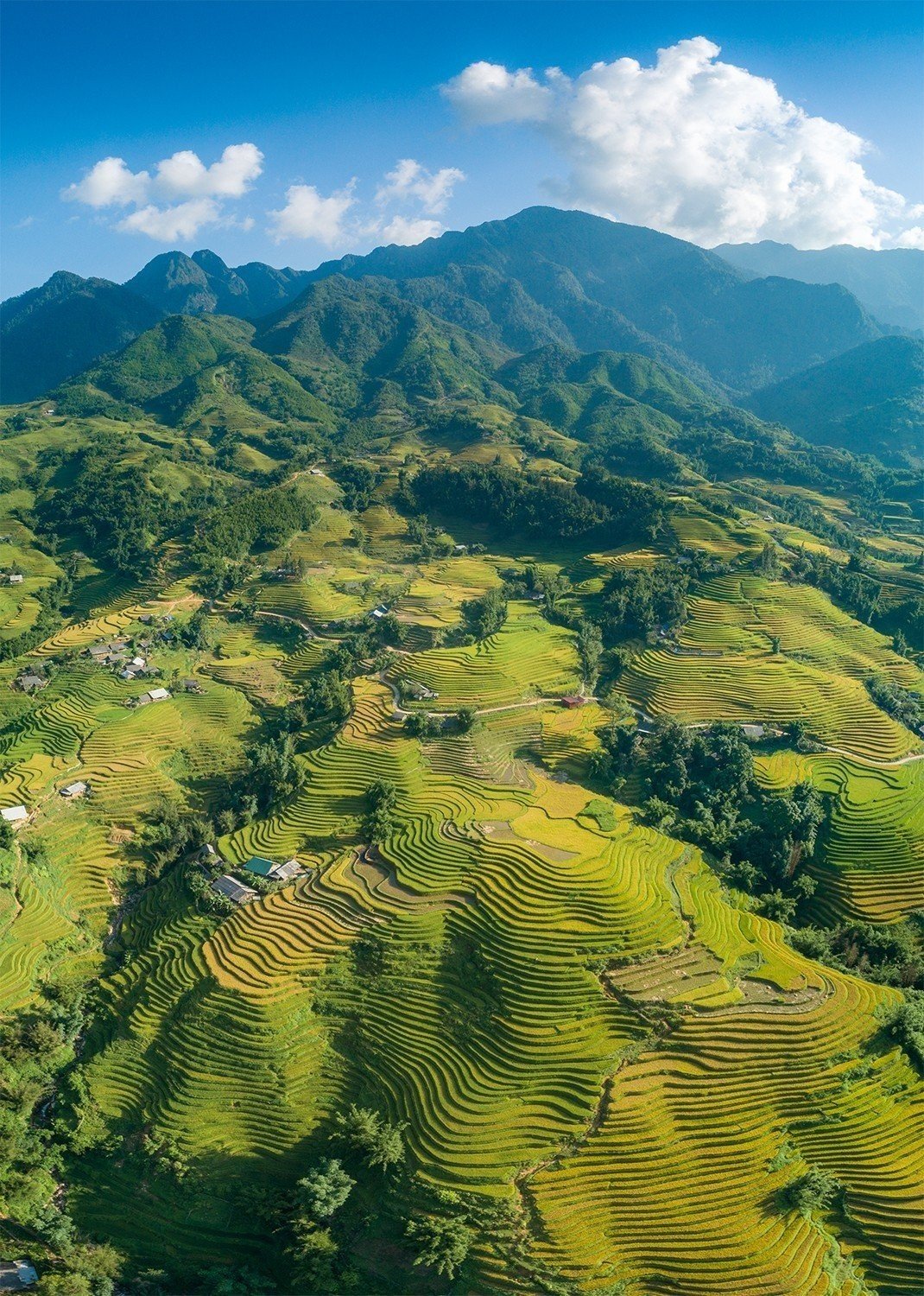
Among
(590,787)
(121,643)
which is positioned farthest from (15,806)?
(590,787)

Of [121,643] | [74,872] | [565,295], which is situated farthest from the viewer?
[565,295]

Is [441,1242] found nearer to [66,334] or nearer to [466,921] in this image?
[466,921]

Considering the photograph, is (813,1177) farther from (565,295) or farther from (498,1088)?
(565,295)

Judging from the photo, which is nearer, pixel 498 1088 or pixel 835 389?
pixel 498 1088

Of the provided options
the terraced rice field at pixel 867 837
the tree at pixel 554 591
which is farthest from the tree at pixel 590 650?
the terraced rice field at pixel 867 837

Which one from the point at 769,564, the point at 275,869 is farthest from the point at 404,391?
the point at 275,869
